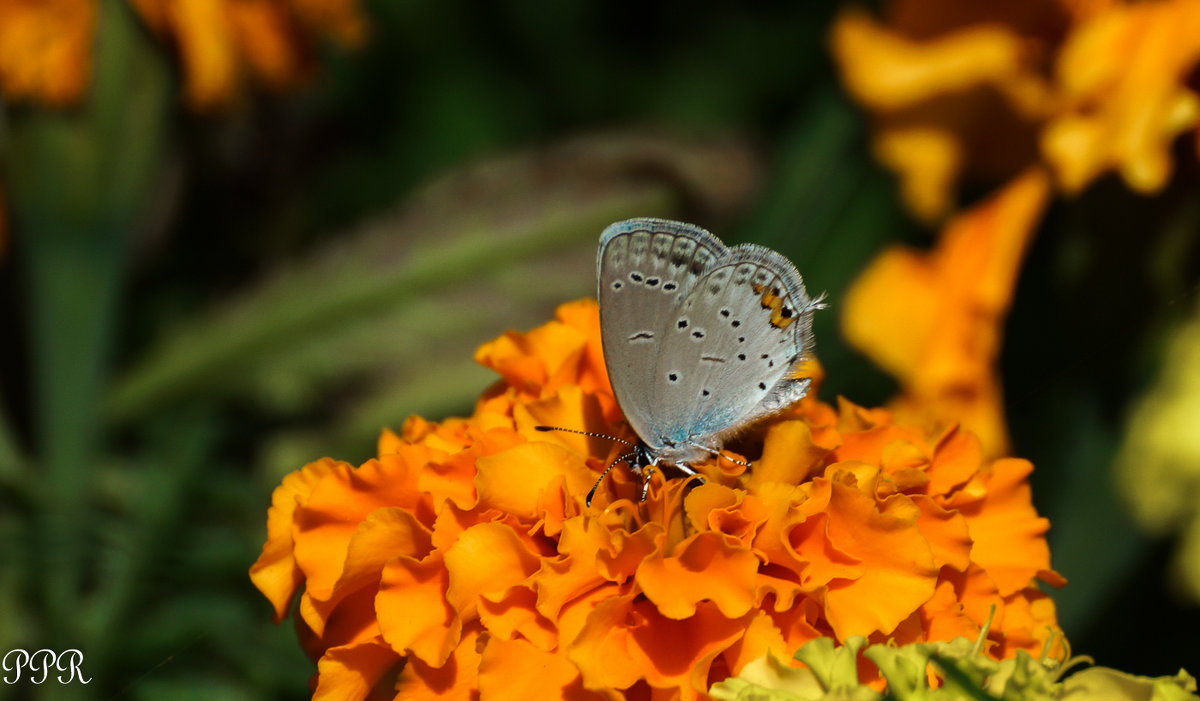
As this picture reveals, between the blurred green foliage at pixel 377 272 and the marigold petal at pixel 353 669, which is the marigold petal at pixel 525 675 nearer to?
the marigold petal at pixel 353 669

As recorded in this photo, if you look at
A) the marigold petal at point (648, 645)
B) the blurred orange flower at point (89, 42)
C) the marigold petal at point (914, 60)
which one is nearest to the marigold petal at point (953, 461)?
the marigold petal at point (648, 645)

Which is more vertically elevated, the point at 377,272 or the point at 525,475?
the point at 525,475

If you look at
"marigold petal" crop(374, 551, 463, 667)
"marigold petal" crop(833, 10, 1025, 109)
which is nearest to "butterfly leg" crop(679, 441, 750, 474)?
"marigold petal" crop(374, 551, 463, 667)

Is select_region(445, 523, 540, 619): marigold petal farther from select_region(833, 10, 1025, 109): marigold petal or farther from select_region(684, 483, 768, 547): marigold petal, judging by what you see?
select_region(833, 10, 1025, 109): marigold petal

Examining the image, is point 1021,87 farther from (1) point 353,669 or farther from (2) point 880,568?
(1) point 353,669

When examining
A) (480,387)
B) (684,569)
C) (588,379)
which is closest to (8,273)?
(480,387)

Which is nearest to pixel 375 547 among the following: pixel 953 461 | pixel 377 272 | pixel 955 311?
pixel 953 461
